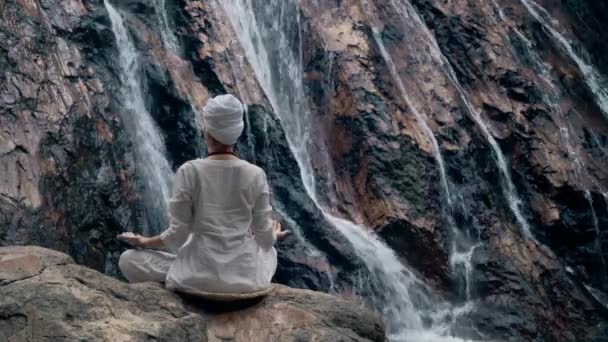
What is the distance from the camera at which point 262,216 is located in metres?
4.89

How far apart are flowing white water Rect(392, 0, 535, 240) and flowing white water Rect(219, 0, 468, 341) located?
2.14m

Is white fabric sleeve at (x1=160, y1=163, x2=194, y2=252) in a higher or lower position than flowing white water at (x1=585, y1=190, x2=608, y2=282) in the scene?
higher

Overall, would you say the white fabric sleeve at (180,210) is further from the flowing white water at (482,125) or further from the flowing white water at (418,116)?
the flowing white water at (482,125)

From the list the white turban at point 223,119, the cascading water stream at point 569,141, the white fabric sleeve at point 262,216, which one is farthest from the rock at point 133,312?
the cascading water stream at point 569,141

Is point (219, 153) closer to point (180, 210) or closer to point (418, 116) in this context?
point (180, 210)

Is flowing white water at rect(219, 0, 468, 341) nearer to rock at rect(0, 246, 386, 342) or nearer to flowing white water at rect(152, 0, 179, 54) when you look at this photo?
flowing white water at rect(152, 0, 179, 54)

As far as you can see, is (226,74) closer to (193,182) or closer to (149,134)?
(149,134)

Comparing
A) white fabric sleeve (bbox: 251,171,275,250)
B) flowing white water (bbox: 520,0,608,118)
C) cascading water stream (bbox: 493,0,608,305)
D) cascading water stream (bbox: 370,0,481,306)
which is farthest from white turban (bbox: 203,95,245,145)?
flowing white water (bbox: 520,0,608,118)

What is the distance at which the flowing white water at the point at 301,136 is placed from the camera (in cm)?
1081

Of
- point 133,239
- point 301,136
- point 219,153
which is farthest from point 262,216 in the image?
point 301,136

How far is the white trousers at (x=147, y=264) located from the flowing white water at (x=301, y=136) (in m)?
5.96

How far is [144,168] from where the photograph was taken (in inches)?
381

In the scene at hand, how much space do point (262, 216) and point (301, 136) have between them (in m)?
7.41

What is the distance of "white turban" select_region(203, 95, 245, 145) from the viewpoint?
15.2 feet
